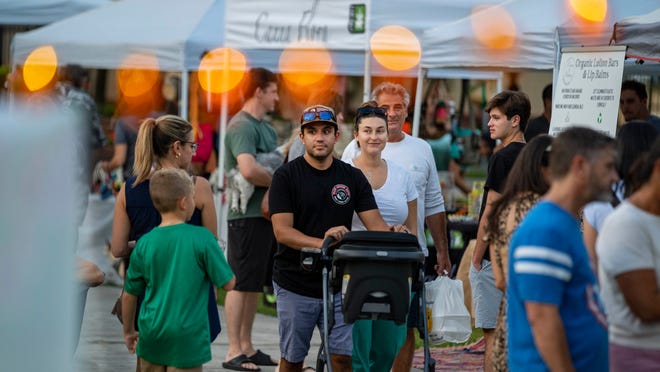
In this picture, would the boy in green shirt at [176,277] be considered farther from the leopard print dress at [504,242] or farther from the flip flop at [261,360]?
the flip flop at [261,360]

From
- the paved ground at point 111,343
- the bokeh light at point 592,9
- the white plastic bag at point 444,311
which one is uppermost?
the bokeh light at point 592,9

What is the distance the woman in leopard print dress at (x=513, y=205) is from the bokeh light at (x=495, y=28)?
485 cm

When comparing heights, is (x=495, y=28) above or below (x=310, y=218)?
above

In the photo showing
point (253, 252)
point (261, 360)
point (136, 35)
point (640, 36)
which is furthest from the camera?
point (136, 35)

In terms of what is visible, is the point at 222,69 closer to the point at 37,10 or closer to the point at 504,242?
the point at 37,10

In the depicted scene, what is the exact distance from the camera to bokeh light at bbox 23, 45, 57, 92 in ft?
53.6

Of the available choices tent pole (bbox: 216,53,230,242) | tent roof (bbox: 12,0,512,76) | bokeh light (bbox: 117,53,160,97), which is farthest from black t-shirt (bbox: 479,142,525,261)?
bokeh light (bbox: 117,53,160,97)

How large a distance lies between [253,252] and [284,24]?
14.4 feet

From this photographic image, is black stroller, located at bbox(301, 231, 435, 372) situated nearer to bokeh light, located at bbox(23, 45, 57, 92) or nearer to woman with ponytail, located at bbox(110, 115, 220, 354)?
woman with ponytail, located at bbox(110, 115, 220, 354)

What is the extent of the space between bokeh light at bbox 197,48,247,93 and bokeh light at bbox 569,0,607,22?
17.8 ft

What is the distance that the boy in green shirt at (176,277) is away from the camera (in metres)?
5.30

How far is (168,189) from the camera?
5.36m

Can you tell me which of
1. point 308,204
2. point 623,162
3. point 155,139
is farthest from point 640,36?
point 155,139

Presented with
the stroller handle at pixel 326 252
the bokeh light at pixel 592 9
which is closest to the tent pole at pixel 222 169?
the bokeh light at pixel 592 9
